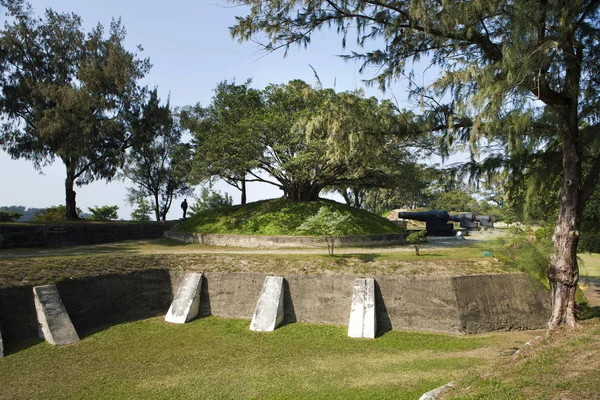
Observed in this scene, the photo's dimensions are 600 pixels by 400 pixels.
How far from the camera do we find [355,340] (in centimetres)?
970

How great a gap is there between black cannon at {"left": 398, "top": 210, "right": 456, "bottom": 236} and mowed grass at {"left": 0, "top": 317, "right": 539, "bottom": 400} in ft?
42.7

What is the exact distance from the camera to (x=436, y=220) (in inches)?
902

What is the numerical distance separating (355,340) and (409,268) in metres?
2.65

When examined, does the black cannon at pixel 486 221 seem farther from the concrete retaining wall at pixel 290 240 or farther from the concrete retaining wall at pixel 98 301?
the concrete retaining wall at pixel 98 301

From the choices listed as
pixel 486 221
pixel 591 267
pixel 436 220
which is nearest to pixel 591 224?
pixel 591 267

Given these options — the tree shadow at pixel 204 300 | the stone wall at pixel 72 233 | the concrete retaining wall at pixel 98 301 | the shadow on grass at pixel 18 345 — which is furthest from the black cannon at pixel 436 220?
the shadow on grass at pixel 18 345

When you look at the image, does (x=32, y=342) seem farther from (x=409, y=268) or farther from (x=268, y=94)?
(x=268, y=94)

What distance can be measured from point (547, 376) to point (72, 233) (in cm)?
1927

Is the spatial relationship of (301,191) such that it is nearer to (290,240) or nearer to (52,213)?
(290,240)

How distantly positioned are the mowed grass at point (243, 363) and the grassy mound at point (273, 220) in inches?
276

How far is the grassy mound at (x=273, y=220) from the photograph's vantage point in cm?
1744

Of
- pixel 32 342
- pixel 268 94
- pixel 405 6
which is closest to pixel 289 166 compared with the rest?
pixel 268 94

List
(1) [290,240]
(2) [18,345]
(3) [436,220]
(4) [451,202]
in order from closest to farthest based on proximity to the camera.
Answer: (2) [18,345] < (1) [290,240] < (3) [436,220] < (4) [451,202]

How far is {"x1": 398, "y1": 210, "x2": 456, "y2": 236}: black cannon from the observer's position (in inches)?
895
